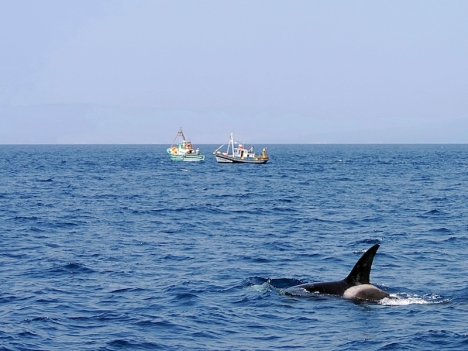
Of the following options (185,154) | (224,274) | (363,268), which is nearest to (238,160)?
(185,154)

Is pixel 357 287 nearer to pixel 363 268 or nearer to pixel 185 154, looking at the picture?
pixel 363 268

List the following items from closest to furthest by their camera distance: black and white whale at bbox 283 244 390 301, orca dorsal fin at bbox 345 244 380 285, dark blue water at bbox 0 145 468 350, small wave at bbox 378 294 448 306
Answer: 1. dark blue water at bbox 0 145 468 350
2. small wave at bbox 378 294 448 306
3. orca dorsal fin at bbox 345 244 380 285
4. black and white whale at bbox 283 244 390 301

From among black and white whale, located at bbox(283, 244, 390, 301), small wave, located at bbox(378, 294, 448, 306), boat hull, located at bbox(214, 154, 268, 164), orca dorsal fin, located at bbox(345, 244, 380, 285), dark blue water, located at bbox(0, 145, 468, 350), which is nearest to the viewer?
dark blue water, located at bbox(0, 145, 468, 350)

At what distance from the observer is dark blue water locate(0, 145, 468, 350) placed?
684 inches

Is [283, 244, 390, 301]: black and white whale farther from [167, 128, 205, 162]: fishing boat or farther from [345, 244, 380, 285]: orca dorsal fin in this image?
[167, 128, 205, 162]: fishing boat

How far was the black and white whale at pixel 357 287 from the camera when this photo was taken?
20391 mm

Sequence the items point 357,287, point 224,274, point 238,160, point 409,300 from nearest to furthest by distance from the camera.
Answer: point 409,300, point 357,287, point 224,274, point 238,160

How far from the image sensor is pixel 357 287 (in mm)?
20688

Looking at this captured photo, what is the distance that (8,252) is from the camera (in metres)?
28.8

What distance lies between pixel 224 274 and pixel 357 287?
17.4 feet

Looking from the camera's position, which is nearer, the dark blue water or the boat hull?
the dark blue water

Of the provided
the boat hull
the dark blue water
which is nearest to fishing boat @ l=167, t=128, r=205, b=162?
the boat hull

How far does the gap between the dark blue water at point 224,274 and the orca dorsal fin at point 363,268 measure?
0.83 meters

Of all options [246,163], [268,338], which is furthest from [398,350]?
[246,163]
